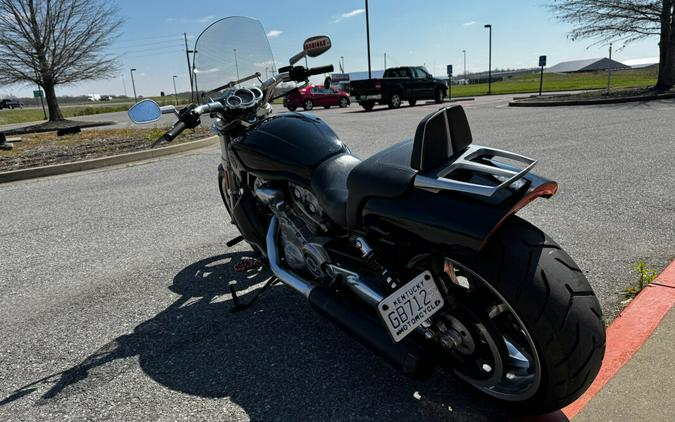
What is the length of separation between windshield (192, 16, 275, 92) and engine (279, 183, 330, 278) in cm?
163

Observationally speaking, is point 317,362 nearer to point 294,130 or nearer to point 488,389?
point 488,389

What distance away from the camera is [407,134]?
37.6 ft

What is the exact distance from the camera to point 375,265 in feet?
6.94

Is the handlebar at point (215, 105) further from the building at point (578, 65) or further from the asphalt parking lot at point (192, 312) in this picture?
the building at point (578, 65)

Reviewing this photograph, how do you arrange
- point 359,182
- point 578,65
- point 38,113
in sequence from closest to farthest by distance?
point 359,182
point 38,113
point 578,65

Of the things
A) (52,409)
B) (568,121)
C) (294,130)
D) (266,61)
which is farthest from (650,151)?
(52,409)

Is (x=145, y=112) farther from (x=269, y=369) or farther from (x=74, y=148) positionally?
(x=74, y=148)

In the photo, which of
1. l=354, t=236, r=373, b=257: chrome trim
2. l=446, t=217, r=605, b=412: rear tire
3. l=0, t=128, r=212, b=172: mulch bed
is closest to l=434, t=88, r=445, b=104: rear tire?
l=0, t=128, r=212, b=172: mulch bed

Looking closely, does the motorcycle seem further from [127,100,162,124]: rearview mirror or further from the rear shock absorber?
[127,100,162,124]: rearview mirror

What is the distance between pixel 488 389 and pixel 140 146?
429 inches

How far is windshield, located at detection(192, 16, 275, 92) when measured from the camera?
383 centimetres

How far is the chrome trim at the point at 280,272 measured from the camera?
253 centimetres

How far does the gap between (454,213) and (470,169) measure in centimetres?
21

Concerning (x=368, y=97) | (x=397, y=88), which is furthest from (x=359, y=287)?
(x=397, y=88)
